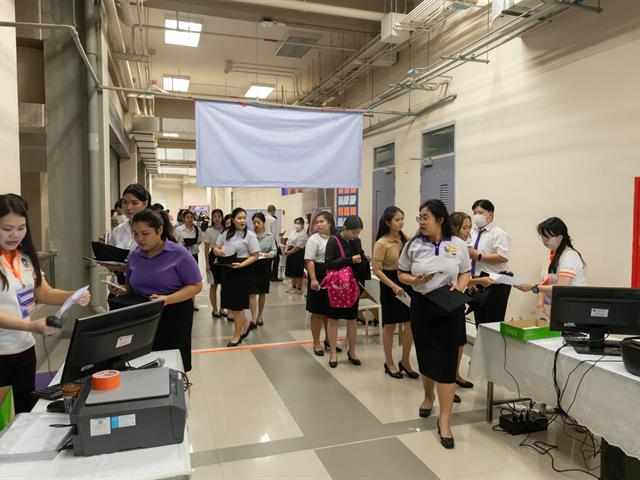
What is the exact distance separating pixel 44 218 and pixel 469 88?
24.1 feet

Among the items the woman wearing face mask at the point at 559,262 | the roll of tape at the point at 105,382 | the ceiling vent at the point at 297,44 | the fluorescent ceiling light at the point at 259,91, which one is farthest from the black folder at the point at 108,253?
the fluorescent ceiling light at the point at 259,91

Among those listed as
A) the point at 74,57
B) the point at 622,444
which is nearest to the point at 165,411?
the point at 622,444

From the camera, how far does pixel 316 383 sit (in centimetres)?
372

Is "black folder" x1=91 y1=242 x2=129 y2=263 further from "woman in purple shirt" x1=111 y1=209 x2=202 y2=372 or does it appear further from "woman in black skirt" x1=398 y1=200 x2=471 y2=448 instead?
"woman in black skirt" x1=398 y1=200 x2=471 y2=448

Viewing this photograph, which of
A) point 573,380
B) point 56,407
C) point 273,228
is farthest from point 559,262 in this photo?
point 273,228

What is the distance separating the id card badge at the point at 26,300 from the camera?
1964 mm

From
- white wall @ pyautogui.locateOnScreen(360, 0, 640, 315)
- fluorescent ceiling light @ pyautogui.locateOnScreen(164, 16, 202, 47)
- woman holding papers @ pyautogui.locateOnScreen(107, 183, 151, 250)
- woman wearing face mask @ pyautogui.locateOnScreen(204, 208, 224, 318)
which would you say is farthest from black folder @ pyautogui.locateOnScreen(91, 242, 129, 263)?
fluorescent ceiling light @ pyautogui.locateOnScreen(164, 16, 202, 47)

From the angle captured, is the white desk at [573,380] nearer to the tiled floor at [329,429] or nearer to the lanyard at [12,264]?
the tiled floor at [329,429]

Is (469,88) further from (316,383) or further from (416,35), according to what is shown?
(316,383)

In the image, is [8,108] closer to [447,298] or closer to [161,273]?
[161,273]

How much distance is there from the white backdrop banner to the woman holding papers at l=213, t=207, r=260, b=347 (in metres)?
0.60

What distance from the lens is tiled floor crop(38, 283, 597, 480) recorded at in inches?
96.9

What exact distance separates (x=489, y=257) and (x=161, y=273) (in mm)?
2857

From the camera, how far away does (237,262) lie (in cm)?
462
